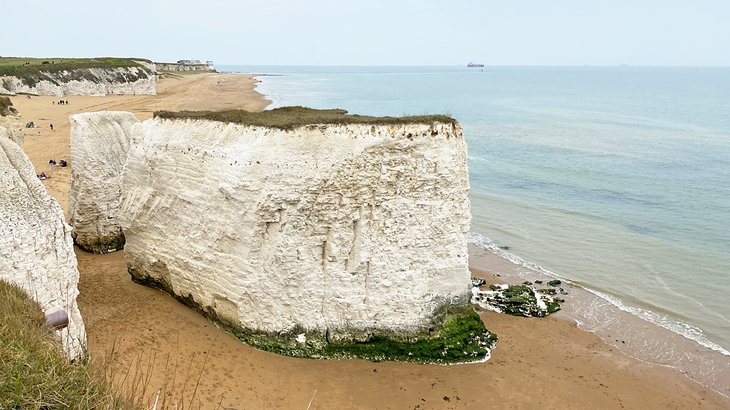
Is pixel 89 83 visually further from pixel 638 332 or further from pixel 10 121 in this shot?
pixel 638 332

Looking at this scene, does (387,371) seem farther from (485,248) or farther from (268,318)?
(485,248)

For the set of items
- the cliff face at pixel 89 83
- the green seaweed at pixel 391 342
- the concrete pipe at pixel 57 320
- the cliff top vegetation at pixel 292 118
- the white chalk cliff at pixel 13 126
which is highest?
the cliff face at pixel 89 83

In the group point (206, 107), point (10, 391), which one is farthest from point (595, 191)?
point (206, 107)

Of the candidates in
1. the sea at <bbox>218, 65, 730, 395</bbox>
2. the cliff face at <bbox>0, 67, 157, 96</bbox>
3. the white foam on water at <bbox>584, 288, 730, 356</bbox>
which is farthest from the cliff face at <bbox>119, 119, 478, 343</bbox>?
the cliff face at <bbox>0, 67, 157, 96</bbox>

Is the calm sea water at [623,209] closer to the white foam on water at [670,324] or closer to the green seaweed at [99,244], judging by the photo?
the white foam on water at [670,324]

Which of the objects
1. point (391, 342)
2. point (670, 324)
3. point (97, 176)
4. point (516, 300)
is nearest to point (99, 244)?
point (97, 176)

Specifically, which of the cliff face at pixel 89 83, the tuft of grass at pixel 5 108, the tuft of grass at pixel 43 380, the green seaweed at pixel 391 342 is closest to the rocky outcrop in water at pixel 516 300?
the green seaweed at pixel 391 342
